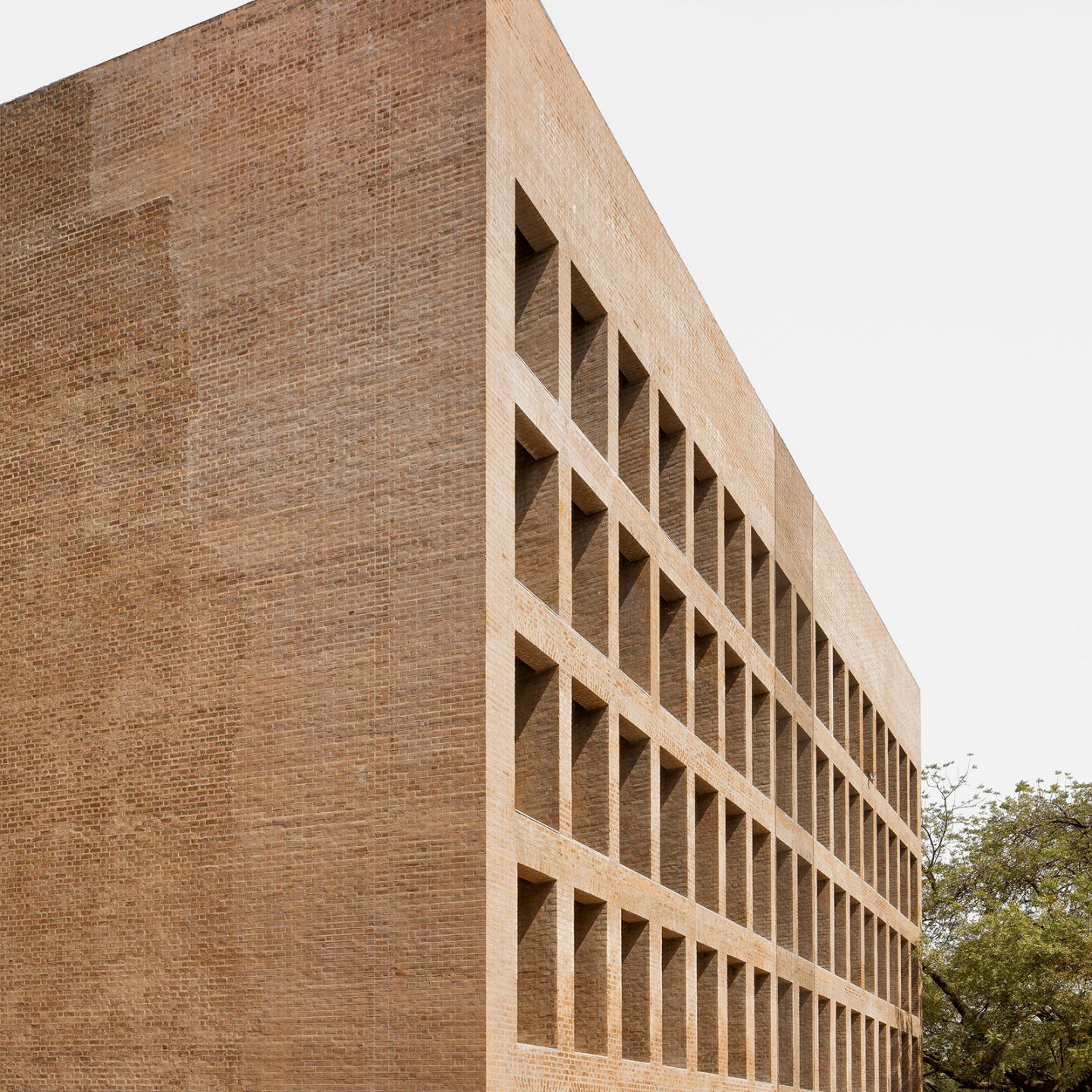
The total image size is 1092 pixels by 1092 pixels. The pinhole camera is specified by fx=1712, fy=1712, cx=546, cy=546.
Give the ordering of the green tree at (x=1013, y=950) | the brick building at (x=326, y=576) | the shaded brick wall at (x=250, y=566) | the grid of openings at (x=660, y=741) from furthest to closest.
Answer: the green tree at (x=1013, y=950), the grid of openings at (x=660, y=741), the brick building at (x=326, y=576), the shaded brick wall at (x=250, y=566)

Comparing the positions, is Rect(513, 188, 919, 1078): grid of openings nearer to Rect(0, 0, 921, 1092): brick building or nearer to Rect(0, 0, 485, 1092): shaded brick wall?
Rect(0, 0, 921, 1092): brick building

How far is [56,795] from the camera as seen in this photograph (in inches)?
922

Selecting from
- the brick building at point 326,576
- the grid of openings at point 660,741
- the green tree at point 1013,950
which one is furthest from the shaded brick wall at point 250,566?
the green tree at point 1013,950

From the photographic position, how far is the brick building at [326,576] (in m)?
21.1

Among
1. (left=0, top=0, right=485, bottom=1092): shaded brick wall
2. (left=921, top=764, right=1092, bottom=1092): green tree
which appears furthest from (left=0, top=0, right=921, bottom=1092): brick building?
(left=921, top=764, right=1092, bottom=1092): green tree

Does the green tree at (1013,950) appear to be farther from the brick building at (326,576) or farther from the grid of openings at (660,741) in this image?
the brick building at (326,576)

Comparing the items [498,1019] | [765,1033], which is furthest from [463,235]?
[765,1033]

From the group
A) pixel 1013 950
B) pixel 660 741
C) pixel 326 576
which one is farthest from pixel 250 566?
pixel 1013 950

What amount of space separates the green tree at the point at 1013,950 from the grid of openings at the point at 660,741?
6.49 m

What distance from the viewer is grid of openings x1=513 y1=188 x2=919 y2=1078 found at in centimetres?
2425

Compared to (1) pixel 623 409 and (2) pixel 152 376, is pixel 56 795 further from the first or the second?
(1) pixel 623 409

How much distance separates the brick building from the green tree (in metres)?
22.4

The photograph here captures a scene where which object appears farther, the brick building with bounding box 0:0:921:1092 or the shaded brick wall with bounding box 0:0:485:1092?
the brick building with bounding box 0:0:921:1092

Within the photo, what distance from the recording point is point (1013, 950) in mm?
48344
